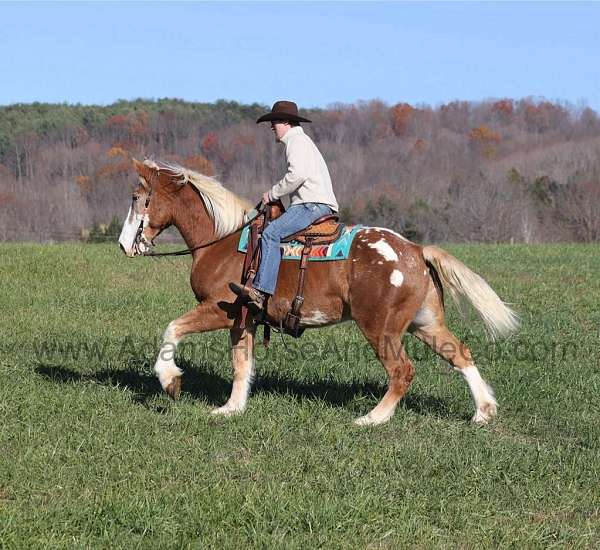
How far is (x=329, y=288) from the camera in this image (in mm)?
8211

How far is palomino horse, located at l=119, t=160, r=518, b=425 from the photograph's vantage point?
8.04 meters

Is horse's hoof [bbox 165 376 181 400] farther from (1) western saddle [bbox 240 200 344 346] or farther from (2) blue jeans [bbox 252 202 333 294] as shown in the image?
(2) blue jeans [bbox 252 202 333 294]

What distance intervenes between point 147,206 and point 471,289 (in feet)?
10.7

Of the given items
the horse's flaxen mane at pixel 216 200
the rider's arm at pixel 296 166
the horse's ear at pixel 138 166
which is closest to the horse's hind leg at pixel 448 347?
the rider's arm at pixel 296 166

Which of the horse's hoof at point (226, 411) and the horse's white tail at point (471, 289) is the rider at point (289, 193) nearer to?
the horse's hoof at point (226, 411)

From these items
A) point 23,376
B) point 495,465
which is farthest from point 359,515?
point 23,376

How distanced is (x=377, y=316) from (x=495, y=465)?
186cm

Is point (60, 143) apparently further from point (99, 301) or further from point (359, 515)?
point (359, 515)

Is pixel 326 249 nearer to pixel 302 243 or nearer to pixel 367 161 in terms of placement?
pixel 302 243

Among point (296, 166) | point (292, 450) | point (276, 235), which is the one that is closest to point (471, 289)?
point (276, 235)

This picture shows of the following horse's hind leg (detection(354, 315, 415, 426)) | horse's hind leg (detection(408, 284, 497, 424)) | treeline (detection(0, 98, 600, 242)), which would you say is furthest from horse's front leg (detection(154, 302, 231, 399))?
treeline (detection(0, 98, 600, 242))

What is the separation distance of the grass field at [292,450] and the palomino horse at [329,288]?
369 millimetres

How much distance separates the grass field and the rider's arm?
2.05 meters

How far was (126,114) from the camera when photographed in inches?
4208
